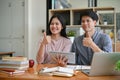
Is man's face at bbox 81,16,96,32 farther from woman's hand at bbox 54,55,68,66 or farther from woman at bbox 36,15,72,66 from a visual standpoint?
woman's hand at bbox 54,55,68,66

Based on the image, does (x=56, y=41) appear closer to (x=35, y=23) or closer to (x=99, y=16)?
(x=99, y=16)

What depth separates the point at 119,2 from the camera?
376 centimetres

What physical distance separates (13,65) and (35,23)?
285 cm

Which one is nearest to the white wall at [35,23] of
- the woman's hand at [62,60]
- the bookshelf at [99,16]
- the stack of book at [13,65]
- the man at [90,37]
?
the bookshelf at [99,16]

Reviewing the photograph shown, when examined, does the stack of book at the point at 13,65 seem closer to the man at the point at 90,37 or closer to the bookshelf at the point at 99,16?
the man at the point at 90,37

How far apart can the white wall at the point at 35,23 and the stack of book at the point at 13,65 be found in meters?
2.71

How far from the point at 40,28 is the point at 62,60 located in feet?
8.48

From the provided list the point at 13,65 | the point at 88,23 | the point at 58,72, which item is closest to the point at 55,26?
the point at 88,23

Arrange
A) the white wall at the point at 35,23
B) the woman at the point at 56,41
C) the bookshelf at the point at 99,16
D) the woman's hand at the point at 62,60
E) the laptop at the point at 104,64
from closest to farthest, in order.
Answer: the laptop at the point at 104,64 < the woman's hand at the point at 62,60 < the woman at the point at 56,41 < the bookshelf at the point at 99,16 < the white wall at the point at 35,23

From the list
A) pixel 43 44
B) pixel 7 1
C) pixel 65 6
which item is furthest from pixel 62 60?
pixel 7 1

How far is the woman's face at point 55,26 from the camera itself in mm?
2266

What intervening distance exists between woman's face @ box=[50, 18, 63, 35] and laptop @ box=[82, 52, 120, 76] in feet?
3.45

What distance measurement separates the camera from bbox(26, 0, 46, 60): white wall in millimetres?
4230

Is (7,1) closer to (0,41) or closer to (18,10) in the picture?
(18,10)
